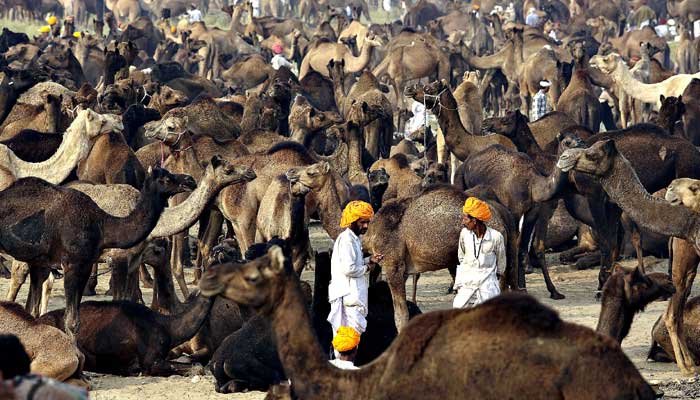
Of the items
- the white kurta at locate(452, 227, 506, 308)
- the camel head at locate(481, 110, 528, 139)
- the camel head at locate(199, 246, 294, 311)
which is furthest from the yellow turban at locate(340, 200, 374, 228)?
the camel head at locate(481, 110, 528, 139)

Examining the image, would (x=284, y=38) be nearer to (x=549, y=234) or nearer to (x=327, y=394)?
(x=549, y=234)

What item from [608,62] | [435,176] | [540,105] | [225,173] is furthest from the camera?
[540,105]

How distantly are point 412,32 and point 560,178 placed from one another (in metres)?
20.9

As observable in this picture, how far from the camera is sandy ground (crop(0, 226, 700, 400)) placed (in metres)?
9.77

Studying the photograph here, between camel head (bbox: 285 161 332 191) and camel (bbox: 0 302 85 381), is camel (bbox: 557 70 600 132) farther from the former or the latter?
camel (bbox: 0 302 85 381)

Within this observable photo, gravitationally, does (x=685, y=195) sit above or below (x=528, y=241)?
above

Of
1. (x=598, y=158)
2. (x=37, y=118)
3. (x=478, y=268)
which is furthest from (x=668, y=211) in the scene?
(x=37, y=118)

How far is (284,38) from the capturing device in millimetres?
45094

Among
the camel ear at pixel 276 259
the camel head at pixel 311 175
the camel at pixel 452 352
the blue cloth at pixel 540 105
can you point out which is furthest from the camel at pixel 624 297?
the blue cloth at pixel 540 105

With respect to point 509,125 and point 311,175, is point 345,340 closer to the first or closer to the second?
point 311,175

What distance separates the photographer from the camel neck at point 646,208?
10.3 meters

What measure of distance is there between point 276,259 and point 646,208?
4.59m

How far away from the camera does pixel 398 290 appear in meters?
11.0

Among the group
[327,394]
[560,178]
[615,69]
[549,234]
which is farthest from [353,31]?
[327,394]
